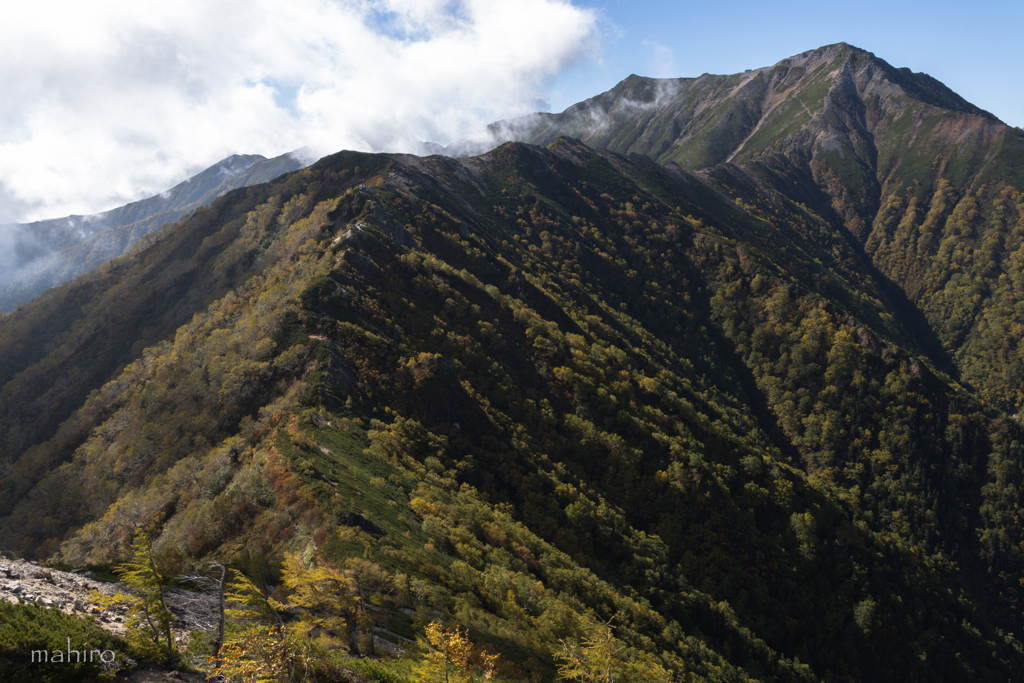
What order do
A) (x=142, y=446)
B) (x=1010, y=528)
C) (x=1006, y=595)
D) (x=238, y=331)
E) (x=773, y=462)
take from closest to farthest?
1. (x=142, y=446)
2. (x=238, y=331)
3. (x=773, y=462)
4. (x=1006, y=595)
5. (x=1010, y=528)

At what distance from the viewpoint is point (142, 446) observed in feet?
209

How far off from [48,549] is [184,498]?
2898 cm

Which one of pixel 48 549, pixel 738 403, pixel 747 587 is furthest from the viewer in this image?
pixel 738 403

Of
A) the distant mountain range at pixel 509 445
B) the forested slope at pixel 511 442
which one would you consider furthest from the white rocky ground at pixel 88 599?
the forested slope at pixel 511 442

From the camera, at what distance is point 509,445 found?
73.9 meters

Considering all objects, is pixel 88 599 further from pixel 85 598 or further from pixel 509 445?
pixel 509 445

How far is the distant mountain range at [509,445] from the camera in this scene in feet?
148

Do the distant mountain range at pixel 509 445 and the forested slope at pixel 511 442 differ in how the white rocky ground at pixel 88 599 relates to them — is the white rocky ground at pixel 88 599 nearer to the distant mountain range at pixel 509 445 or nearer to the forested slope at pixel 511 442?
the distant mountain range at pixel 509 445

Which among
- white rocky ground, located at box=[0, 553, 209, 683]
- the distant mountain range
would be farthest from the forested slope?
white rocky ground, located at box=[0, 553, 209, 683]

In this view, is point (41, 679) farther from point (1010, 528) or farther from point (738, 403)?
point (1010, 528)

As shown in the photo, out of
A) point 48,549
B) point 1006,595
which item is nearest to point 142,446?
point 48,549

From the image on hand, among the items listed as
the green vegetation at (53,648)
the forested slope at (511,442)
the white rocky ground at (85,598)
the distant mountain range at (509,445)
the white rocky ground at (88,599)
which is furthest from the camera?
the forested slope at (511,442)

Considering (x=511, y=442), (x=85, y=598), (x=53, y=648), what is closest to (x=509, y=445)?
(x=511, y=442)

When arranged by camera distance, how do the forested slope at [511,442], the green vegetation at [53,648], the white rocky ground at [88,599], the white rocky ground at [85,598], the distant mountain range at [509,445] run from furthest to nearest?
the forested slope at [511,442]
the distant mountain range at [509,445]
the white rocky ground at [88,599]
the white rocky ground at [85,598]
the green vegetation at [53,648]
